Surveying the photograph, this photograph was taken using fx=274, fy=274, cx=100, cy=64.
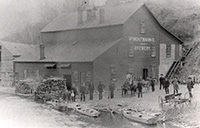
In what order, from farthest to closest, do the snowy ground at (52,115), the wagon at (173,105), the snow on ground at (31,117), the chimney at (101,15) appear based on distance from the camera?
1. the chimney at (101,15)
2. the wagon at (173,105)
3. the snow on ground at (31,117)
4. the snowy ground at (52,115)

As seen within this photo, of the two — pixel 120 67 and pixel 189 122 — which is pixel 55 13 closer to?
pixel 120 67

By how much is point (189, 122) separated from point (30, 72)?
21.0m

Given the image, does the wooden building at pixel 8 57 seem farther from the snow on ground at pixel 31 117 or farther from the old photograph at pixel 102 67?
the snow on ground at pixel 31 117

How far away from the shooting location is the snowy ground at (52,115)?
14570mm

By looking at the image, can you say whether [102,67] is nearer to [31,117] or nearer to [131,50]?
[131,50]

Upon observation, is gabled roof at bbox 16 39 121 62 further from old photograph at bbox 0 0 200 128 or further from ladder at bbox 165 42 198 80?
ladder at bbox 165 42 198 80

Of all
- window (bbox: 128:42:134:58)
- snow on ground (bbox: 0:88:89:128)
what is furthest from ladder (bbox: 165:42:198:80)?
snow on ground (bbox: 0:88:89:128)

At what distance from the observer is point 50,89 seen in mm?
22500

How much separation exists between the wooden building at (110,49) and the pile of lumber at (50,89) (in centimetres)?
237

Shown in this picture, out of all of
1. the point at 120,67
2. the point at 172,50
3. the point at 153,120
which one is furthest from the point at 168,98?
the point at 172,50

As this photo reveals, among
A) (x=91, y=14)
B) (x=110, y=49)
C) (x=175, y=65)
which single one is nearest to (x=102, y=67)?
(x=110, y=49)

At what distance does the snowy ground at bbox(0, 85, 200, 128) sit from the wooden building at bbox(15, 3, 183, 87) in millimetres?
3146

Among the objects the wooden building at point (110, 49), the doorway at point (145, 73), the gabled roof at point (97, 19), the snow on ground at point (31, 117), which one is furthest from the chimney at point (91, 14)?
the snow on ground at point (31, 117)

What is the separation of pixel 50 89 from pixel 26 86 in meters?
4.71
